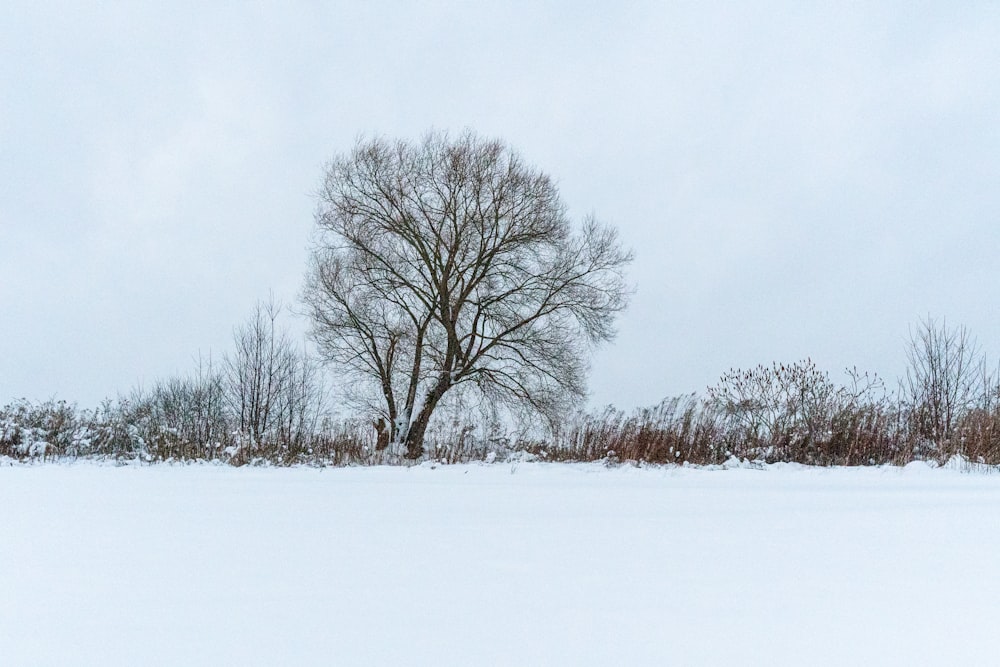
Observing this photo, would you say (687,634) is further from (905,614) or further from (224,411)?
(224,411)

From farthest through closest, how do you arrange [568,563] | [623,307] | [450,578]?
[623,307] < [568,563] < [450,578]

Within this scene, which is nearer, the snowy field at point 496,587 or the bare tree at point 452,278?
the snowy field at point 496,587

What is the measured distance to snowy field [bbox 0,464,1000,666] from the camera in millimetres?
1146

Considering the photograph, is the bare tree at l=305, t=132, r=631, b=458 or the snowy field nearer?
the snowy field

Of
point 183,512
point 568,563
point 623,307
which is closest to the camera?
point 568,563

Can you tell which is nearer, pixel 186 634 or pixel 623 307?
pixel 186 634

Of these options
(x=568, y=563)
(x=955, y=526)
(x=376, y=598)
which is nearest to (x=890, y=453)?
(x=955, y=526)

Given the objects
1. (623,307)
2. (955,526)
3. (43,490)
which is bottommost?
(43,490)

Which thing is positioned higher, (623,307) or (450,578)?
(623,307)

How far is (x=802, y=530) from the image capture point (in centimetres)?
250

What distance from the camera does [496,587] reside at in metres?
1.53

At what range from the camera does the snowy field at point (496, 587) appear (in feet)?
3.76

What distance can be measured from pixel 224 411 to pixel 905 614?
17.8m

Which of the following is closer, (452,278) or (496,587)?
(496,587)
